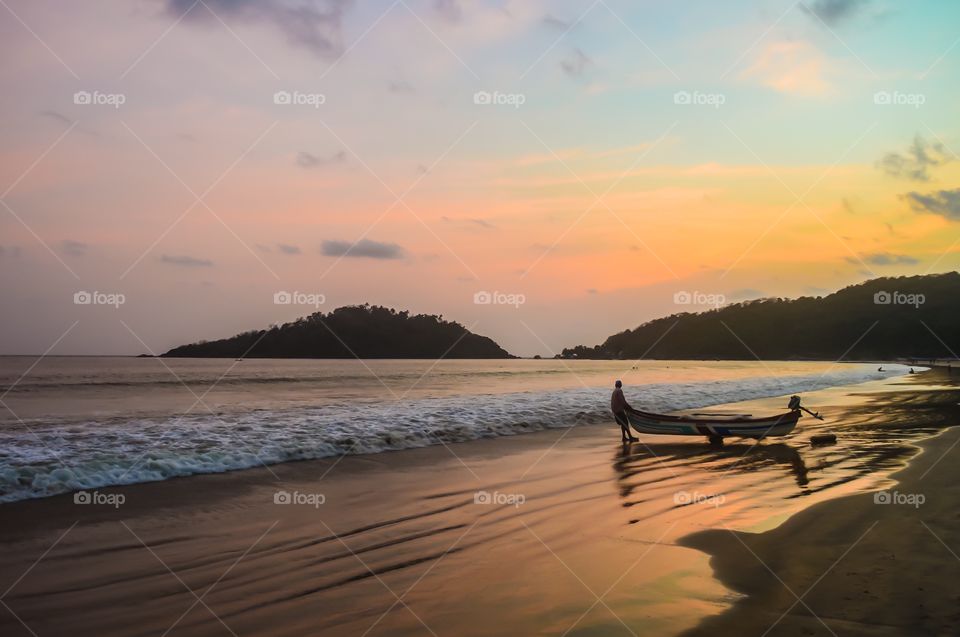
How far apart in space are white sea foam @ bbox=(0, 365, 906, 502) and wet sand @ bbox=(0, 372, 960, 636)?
109cm

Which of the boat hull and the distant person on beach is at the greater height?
the distant person on beach

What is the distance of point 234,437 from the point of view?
60.1ft

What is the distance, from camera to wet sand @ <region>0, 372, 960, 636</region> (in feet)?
18.9

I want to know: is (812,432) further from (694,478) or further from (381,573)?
(381,573)

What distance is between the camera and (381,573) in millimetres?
7090

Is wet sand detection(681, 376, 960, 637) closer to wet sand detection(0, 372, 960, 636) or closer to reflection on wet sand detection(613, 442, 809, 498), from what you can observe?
wet sand detection(0, 372, 960, 636)

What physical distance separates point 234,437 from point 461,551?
12385 mm

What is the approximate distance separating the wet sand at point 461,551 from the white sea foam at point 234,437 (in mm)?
1085

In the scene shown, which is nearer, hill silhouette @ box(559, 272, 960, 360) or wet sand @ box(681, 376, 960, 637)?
wet sand @ box(681, 376, 960, 637)

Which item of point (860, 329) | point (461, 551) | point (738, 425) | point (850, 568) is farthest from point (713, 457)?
point (860, 329)

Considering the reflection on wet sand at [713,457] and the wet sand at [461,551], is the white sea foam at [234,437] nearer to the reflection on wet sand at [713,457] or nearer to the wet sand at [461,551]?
the wet sand at [461,551]

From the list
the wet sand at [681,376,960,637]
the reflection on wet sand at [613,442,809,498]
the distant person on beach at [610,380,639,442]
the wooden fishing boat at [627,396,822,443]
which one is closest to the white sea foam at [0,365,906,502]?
the distant person on beach at [610,380,639,442]

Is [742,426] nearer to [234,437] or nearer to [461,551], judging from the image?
[461,551]

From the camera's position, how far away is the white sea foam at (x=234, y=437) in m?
13.2
